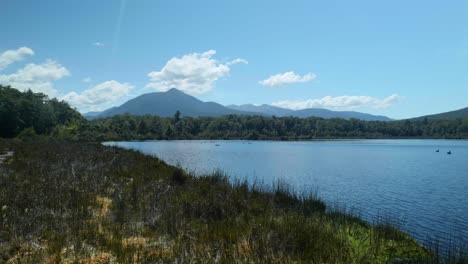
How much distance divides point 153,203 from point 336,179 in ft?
74.5

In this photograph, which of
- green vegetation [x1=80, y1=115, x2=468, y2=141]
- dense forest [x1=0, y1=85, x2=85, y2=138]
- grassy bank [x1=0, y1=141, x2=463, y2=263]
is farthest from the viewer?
green vegetation [x1=80, y1=115, x2=468, y2=141]

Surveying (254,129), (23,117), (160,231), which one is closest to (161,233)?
(160,231)

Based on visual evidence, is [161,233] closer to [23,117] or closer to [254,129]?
[23,117]

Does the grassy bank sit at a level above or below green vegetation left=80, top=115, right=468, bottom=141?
below

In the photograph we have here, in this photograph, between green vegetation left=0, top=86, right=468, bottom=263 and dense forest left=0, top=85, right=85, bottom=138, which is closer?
green vegetation left=0, top=86, right=468, bottom=263

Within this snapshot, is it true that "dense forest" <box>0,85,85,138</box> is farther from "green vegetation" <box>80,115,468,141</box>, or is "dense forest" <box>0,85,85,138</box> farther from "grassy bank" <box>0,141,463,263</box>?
"green vegetation" <box>80,115,468,141</box>

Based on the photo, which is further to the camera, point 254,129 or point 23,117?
point 254,129

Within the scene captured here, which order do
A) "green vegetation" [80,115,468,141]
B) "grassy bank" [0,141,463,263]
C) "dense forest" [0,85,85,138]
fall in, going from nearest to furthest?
"grassy bank" [0,141,463,263]
"dense forest" [0,85,85,138]
"green vegetation" [80,115,468,141]

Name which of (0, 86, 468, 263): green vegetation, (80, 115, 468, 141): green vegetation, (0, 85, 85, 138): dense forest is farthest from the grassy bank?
(80, 115, 468, 141): green vegetation

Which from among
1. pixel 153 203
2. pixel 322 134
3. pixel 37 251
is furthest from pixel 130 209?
pixel 322 134

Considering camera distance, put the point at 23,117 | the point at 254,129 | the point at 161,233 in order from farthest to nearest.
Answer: the point at 254,129, the point at 23,117, the point at 161,233

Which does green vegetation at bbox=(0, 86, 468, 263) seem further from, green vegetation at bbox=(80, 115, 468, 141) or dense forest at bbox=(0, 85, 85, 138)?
green vegetation at bbox=(80, 115, 468, 141)

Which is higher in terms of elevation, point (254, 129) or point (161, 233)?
point (254, 129)

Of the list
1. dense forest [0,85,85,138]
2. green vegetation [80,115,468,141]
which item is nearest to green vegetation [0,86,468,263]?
dense forest [0,85,85,138]
